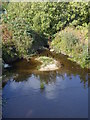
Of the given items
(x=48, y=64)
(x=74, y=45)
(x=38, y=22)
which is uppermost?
(x=38, y=22)

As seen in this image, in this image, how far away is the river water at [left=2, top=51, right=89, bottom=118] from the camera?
7.68m

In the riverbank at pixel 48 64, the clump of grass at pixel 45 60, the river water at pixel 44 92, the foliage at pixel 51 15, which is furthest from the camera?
the foliage at pixel 51 15

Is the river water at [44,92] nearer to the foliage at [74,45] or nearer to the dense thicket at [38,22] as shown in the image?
the foliage at [74,45]

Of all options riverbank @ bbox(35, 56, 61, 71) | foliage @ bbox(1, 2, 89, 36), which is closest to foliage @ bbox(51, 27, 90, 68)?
foliage @ bbox(1, 2, 89, 36)

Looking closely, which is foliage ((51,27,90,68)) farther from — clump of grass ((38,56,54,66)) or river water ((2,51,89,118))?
clump of grass ((38,56,54,66))

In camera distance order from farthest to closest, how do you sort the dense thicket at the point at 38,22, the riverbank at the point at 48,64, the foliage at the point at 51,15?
the foliage at the point at 51,15 < the dense thicket at the point at 38,22 < the riverbank at the point at 48,64

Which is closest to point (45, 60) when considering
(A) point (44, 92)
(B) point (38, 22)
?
(B) point (38, 22)

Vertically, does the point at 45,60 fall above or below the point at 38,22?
below

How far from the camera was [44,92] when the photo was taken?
29.7 ft

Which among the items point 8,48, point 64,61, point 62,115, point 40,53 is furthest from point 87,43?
point 62,115

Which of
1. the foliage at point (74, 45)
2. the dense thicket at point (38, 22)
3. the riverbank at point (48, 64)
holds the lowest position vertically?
the riverbank at point (48, 64)

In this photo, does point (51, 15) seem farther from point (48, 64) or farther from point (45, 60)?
point (48, 64)

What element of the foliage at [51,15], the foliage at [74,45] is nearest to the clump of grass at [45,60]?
the foliage at [74,45]

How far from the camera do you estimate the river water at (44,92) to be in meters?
7.68
